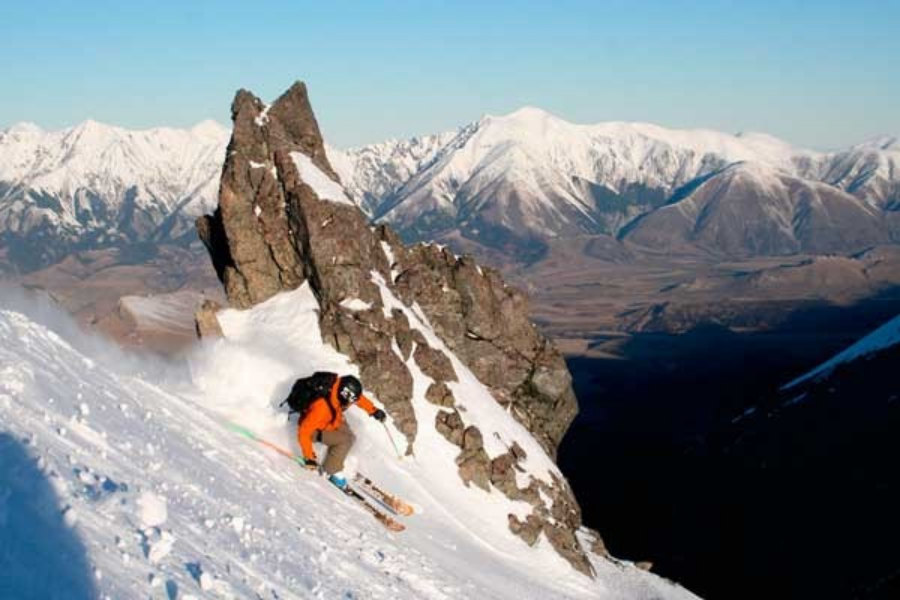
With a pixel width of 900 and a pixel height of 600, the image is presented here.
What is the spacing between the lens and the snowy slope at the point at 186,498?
10328 mm

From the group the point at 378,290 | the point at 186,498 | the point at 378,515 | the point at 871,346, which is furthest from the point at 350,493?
the point at 871,346

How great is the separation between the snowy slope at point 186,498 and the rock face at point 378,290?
6526 millimetres

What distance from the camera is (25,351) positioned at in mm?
16328

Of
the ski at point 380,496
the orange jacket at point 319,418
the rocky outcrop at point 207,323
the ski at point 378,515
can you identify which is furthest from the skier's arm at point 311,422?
the rocky outcrop at point 207,323

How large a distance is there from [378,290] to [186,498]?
2941 centimetres

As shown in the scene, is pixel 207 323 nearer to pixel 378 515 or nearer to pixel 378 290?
pixel 378 290

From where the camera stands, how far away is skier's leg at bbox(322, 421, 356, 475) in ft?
70.7

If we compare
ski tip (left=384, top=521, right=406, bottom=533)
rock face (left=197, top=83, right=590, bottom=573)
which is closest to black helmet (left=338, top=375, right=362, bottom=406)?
ski tip (left=384, top=521, right=406, bottom=533)

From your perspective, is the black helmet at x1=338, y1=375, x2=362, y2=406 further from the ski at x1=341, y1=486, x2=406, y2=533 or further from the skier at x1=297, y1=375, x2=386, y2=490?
the ski at x1=341, y1=486, x2=406, y2=533

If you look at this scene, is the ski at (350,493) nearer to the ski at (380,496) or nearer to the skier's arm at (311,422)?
the skier's arm at (311,422)

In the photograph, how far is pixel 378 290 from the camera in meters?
43.2

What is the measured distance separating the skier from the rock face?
45.8ft

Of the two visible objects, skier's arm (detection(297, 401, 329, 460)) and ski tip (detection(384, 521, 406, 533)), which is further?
ski tip (detection(384, 521, 406, 533))

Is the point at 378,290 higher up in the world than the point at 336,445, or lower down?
higher up
